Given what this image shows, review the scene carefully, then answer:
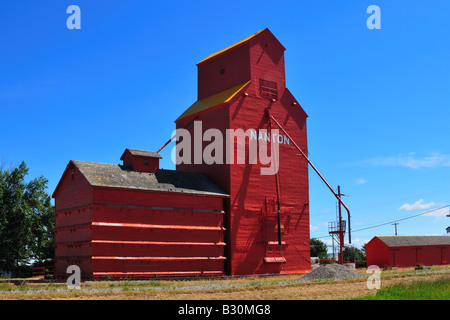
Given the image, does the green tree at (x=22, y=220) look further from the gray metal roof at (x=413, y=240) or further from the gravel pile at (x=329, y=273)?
the gray metal roof at (x=413, y=240)

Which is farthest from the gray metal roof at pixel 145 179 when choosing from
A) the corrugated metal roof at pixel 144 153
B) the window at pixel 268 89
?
the window at pixel 268 89

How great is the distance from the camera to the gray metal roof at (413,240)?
5256 cm

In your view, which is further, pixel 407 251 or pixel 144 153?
pixel 407 251

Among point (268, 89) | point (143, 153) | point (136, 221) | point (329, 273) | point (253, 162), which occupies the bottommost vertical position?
point (329, 273)

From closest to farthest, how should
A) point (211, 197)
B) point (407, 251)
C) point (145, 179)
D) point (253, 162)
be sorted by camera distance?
point (145, 179) < point (211, 197) < point (253, 162) < point (407, 251)

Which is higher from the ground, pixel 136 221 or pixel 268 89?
pixel 268 89

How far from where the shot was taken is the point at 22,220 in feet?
143

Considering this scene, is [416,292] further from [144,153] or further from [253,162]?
[144,153]

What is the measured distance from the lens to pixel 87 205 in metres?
29.0

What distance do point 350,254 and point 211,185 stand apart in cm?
4437

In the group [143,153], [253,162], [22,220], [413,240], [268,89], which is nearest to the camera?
[143,153]

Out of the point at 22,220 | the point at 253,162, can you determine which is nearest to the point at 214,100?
the point at 253,162

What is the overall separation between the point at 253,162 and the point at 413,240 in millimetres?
27655

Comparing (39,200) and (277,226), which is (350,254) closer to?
(277,226)
